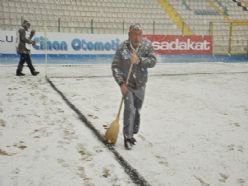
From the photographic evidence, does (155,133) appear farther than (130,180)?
Yes

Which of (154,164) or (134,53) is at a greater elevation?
(134,53)

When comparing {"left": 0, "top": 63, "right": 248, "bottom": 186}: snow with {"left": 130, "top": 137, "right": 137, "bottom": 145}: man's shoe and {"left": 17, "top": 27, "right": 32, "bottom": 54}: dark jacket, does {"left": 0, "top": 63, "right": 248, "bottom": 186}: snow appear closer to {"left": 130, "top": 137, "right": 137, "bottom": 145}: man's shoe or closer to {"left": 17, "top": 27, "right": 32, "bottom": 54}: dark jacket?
{"left": 130, "top": 137, "right": 137, "bottom": 145}: man's shoe

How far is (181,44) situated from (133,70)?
13322mm

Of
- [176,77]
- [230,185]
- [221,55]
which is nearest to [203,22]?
[221,55]

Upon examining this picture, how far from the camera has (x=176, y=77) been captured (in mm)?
10953

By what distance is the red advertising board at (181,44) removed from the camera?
16.3m

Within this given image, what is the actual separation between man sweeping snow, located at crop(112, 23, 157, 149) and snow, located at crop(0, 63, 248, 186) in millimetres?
351

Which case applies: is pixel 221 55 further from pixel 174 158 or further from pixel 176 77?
pixel 174 158

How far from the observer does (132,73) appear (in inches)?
162

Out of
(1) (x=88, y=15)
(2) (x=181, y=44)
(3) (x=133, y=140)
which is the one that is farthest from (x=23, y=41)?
(1) (x=88, y=15)

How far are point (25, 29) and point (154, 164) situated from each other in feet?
25.4

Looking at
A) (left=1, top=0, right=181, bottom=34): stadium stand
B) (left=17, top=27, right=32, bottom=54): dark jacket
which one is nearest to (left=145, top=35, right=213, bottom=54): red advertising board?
(left=1, top=0, right=181, bottom=34): stadium stand

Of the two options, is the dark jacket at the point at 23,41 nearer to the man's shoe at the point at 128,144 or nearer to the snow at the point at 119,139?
the snow at the point at 119,139

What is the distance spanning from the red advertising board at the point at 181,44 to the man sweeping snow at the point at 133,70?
1203cm
